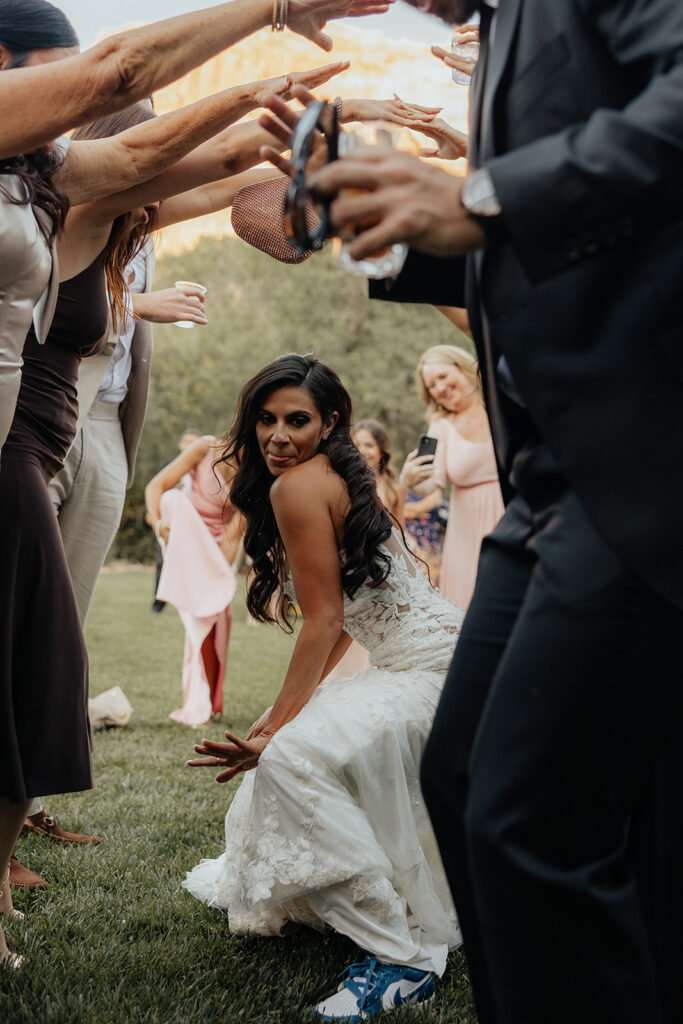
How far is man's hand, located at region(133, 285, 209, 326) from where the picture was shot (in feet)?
12.6

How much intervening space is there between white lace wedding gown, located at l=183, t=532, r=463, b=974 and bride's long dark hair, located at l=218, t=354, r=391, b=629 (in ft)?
1.36

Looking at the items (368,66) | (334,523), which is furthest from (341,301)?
(334,523)

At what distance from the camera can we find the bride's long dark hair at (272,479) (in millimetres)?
3125

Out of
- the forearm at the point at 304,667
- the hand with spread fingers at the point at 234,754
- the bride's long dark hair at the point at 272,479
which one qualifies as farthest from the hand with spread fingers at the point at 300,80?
the hand with spread fingers at the point at 234,754

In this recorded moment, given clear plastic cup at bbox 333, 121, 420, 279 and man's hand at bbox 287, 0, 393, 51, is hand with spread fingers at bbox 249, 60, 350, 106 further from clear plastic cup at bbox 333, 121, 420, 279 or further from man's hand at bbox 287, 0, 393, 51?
clear plastic cup at bbox 333, 121, 420, 279

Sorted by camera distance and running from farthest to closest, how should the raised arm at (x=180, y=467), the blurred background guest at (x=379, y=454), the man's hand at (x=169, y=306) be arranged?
the raised arm at (x=180, y=467), the blurred background guest at (x=379, y=454), the man's hand at (x=169, y=306)

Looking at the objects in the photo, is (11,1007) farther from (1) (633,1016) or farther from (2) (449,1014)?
(1) (633,1016)

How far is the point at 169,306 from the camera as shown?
3.89 metres

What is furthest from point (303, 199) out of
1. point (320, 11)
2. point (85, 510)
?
point (85, 510)

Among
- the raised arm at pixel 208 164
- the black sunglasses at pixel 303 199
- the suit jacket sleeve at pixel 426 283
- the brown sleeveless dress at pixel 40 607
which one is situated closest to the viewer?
the black sunglasses at pixel 303 199

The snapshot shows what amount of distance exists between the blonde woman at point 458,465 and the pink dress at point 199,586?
170 centimetres

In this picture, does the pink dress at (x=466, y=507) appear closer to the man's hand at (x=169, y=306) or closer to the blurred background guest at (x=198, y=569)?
the blurred background guest at (x=198, y=569)

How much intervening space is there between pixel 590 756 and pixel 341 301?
2878 centimetres

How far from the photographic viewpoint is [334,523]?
310 centimetres
